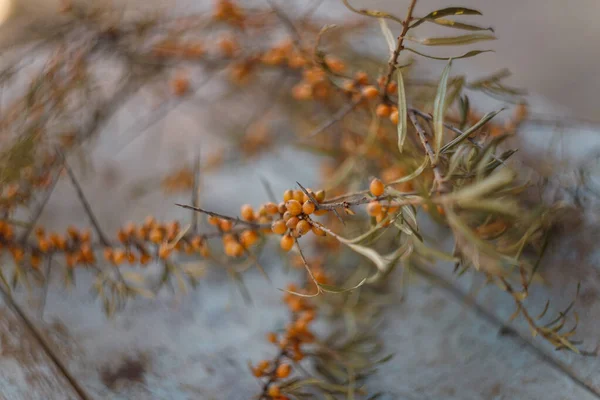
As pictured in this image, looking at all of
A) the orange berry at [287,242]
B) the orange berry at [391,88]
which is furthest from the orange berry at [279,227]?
the orange berry at [391,88]

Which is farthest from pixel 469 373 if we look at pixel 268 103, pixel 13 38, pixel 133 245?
pixel 13 38

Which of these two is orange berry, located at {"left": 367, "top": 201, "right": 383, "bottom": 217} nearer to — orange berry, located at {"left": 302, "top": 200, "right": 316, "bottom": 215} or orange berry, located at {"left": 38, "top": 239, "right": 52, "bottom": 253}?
orange berry, located at {"left": 302, "top": 200, "right": 316, "bottom": 215}

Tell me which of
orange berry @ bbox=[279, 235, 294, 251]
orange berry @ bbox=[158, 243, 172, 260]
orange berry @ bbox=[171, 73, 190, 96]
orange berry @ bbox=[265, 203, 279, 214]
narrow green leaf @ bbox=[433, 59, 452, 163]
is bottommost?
orange berry @ bbox=[158, 243, 172, 260]

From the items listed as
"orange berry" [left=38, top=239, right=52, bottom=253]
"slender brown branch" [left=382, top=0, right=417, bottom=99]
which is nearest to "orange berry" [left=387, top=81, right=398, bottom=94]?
"slender brown branch" [left=382, top=0, right=417, bottom=99]

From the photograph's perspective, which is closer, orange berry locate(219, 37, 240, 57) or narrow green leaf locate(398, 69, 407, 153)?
narrow green leaf locate(398, 69, 407, 153)

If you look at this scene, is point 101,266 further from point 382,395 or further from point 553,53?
point 553,53

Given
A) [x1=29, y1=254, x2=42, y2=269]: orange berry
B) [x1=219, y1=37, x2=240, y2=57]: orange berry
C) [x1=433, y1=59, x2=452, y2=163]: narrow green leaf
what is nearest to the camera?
[x1=433, y1=59, x2=452, y2=163]: narrow green leaf

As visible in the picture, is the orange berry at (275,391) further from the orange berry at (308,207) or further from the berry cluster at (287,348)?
the orange berry at (308,207)
